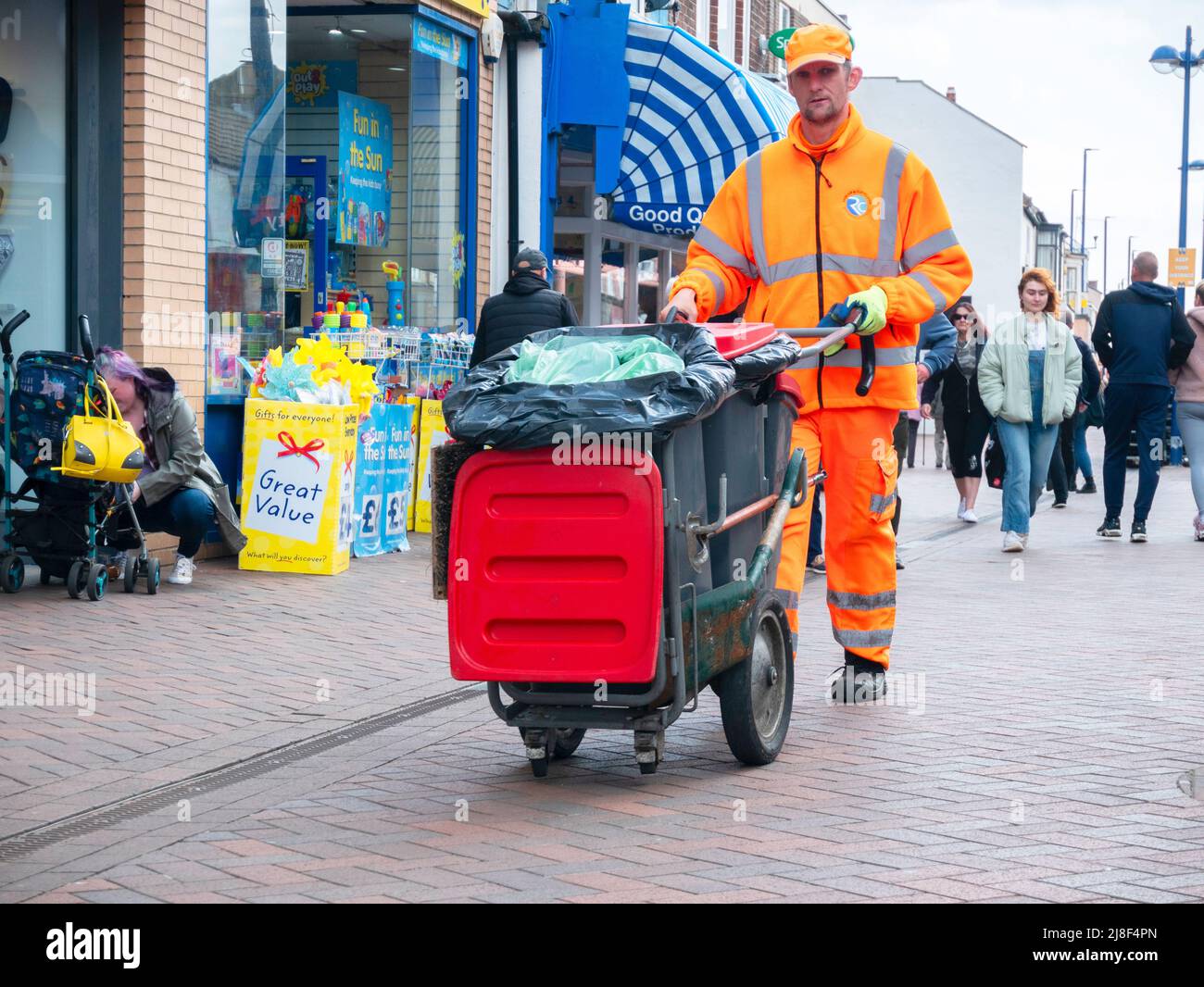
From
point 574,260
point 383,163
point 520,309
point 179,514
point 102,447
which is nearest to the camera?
point 102,447

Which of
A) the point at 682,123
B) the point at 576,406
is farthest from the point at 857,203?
the point at 682,123

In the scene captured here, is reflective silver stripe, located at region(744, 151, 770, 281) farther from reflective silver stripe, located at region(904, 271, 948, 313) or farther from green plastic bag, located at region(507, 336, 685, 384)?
green plastic bag, located at region(507, 336, 685, 384)

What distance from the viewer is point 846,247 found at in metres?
6.32

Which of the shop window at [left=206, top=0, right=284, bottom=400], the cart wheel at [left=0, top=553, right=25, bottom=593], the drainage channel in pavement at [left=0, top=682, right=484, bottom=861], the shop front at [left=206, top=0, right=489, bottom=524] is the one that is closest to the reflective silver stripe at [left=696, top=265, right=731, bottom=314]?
the drainage channel in pavement at [left=0, top=682, right=484, bottom=861]

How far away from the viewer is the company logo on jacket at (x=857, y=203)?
632 cm

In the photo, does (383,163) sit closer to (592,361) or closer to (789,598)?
(789,598)

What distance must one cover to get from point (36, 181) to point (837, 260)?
18.7 feet

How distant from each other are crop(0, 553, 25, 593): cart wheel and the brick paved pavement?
0.13m

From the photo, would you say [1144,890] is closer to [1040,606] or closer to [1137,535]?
[1040,606]

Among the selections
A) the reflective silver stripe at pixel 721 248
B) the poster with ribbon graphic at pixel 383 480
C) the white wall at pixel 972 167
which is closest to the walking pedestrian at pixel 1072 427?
the poster with ribbon graphic at pixel 383 480

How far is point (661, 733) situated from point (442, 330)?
9.96m

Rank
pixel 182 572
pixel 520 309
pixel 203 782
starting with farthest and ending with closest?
1. pixel 520 309
2. pixel 182 572
3. pixel 203 782

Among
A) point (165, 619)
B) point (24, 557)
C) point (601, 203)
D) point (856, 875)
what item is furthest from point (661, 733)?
point (601, 203)

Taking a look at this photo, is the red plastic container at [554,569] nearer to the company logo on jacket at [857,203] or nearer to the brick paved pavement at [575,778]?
the brick paved pavement at [575,778]
